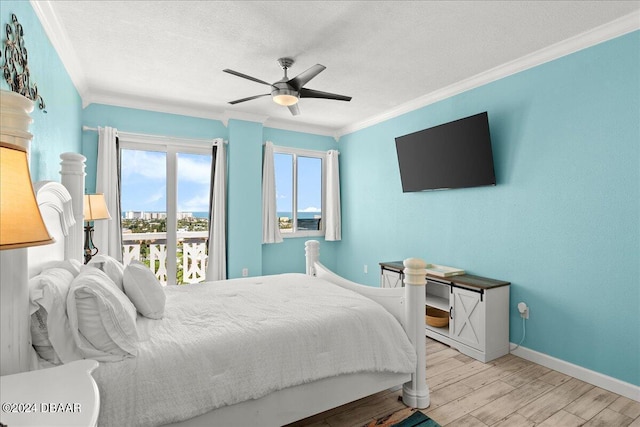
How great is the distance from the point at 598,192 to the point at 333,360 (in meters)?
2.40

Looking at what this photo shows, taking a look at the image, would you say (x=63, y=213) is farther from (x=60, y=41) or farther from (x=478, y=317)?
(x=478, y=317)

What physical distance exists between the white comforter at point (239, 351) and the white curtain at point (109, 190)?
1.92m

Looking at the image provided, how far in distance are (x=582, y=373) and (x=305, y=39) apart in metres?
3.46

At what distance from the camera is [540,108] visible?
2.97 meters

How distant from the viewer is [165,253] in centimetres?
456

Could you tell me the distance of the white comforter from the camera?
1.49 metres

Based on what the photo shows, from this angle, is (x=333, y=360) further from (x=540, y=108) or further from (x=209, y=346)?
(x=540, y=108)

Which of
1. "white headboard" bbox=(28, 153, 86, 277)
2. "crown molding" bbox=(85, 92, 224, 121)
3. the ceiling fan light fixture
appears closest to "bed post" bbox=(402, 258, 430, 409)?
the ceiling fan light fixture

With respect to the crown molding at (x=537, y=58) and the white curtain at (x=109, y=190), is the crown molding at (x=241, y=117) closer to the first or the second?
the white curtain at (x=109, y=190)

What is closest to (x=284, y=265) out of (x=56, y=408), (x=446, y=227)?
(x=446, y=227)

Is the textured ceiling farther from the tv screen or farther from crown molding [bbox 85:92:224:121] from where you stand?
the tv screen

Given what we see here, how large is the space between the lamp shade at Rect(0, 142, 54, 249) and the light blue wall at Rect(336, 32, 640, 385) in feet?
11.0

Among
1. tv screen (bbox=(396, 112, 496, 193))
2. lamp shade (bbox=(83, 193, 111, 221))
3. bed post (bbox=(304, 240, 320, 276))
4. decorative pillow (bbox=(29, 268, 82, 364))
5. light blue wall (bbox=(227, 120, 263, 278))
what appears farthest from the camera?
light blue wall (bbox=(227, 120, 263, 278))

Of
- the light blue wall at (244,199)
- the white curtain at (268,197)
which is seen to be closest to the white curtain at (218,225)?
the light blue wall at (244,199)
